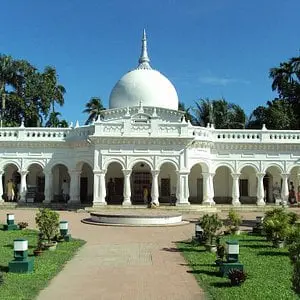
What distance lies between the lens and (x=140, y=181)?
3331cm

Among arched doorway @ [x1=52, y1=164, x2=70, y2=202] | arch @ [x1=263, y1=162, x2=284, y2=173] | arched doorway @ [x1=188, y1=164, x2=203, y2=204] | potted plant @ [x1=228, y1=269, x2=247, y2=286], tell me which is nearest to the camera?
potted plant @ [x1=228, y1=269, x2=247, y2=286]

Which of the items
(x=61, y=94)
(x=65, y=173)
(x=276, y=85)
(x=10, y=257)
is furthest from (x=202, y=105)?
(x=10, y=257)

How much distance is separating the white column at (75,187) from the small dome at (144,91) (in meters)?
6.55

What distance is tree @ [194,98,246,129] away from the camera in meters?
49.2

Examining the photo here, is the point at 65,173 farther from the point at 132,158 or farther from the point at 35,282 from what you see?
the point at 35,282

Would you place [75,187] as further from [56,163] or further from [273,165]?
[273,165]

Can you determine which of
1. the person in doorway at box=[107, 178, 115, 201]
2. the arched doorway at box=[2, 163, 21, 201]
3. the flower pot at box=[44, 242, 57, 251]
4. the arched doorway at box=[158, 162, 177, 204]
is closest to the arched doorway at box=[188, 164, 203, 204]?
the arched doorway at box=[158, 162, 177, 204]

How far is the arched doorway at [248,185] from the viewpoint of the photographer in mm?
34594

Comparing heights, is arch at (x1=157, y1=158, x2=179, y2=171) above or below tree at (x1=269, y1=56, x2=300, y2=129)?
below

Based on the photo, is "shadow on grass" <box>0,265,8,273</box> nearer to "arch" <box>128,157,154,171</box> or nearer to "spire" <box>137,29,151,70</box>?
"arch" <box>128,157,154,171</box>

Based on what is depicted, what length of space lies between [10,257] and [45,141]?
821 inches

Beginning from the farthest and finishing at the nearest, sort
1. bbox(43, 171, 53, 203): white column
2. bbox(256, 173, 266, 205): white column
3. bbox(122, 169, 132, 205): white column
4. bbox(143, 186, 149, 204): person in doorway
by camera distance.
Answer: bbox(43, 171, 53, 203): white column
bbox(256, 173, 266, 205): white column
bbox(143, 186, 149, 204): person in doorway
bbox(122, 169, 132, 205): white column

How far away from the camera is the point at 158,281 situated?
1005 cm

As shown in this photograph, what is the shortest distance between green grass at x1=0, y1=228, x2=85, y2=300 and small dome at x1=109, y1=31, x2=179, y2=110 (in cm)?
2004
